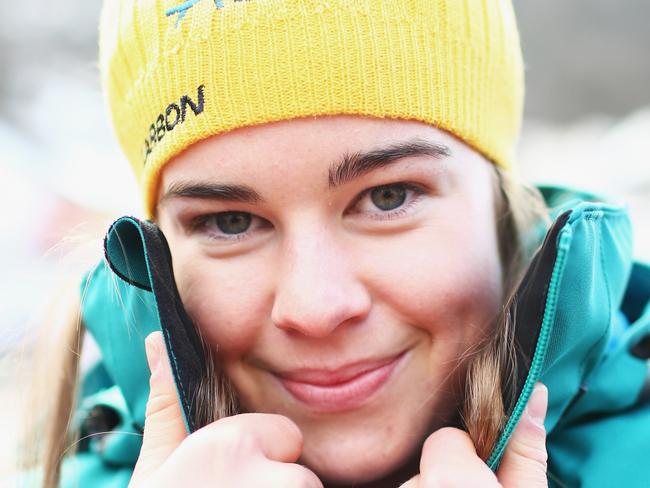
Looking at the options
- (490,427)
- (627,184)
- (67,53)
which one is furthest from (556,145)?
(490,427)

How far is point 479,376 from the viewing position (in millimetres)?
1259

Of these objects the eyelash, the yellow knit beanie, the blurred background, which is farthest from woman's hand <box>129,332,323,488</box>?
the blurred background

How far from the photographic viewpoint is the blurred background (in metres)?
4.97

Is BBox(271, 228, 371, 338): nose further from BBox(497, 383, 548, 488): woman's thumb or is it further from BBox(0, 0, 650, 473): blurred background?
BBox(0, 0, 650, 473): blurred background

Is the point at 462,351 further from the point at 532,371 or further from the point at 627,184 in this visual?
the point at 627,184

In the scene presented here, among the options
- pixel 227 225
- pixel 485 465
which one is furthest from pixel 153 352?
pixel 485 465

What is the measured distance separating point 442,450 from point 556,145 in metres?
5.60

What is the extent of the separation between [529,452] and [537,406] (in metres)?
0.08

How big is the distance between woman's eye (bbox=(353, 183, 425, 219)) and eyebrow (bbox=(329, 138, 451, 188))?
0.06 meters

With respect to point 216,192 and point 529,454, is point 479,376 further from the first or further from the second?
point 216,192

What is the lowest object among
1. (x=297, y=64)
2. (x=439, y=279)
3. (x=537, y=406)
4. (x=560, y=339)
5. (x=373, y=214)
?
(x=537, y=406)

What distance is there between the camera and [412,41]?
1.34 metres

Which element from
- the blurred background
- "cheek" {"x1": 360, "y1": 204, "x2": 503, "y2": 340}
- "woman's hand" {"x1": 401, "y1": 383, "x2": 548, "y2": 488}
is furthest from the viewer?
the blurred background

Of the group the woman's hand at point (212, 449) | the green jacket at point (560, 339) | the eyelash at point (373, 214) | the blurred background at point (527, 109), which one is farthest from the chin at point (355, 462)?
the blurred background at point (527, 109)
